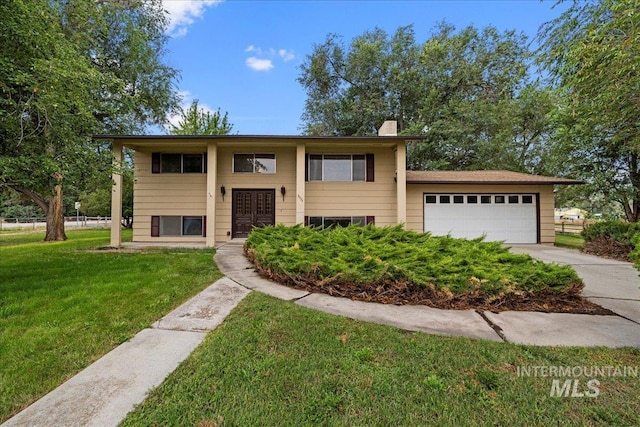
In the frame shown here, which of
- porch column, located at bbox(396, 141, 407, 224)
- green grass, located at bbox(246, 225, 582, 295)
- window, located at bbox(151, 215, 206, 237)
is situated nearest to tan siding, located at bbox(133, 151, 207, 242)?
window, located at bbox(151, 215, 206, 237)

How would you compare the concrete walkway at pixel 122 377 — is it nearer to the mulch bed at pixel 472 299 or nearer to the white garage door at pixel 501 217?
the mulch bed at pixel 472 299

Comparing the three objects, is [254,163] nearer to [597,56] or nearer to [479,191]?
[479,191]

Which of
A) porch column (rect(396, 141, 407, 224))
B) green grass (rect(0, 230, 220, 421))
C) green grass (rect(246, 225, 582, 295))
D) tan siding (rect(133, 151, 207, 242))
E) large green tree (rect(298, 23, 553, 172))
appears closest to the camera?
green grass (rect(0, 230, 220, 421))

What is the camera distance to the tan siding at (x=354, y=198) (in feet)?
34.4

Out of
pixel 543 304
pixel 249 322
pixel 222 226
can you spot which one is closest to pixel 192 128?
pixel 222 226

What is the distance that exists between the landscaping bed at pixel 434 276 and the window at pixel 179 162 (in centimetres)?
679

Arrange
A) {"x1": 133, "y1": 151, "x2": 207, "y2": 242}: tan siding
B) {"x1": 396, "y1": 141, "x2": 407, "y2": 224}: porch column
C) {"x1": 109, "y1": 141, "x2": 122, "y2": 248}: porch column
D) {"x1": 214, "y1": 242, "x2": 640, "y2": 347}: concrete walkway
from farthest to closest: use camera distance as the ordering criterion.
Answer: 1. {"x1": 133, "y1": 151, "x2": 207, "y2": 242}: tan siding
2. {"x1": 396, "y1": 141, "x2": 407, "y2": 224}: porch column
3. {"x1": 109, "y1": 141, "x2": 122, "y2": 248}: porch column
4. {"x1": 214, "y1": 242, "x2": 640, "y2": 347}: concrete walkway

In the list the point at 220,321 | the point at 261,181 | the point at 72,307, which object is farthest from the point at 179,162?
the point at 220,321

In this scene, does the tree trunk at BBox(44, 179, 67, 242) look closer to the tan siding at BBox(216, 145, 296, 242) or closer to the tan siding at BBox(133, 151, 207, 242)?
the tan siding at BBox(133, 151, 207, 242)

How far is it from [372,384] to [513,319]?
7.60 ft

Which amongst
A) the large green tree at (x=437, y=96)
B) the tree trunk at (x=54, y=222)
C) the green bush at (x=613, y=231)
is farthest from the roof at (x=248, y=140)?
the large green tree at (x=437, y=96)

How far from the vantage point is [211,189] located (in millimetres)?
9500

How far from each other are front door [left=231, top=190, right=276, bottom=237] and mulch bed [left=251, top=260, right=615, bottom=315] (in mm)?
6888

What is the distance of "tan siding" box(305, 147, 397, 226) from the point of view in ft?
34.4
